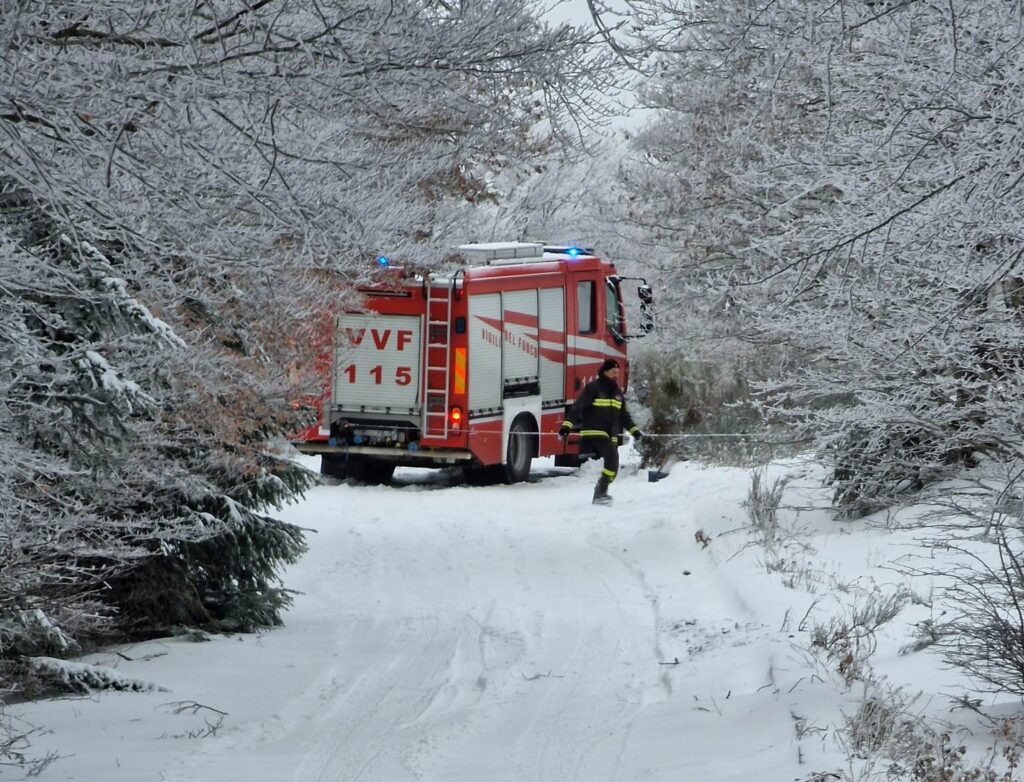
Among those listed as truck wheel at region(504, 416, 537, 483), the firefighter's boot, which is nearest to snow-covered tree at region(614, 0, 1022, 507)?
the firefighter's boot

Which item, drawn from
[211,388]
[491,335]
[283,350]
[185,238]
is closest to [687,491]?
[491,335]

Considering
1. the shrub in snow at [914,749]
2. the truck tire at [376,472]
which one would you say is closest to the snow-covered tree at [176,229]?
the shrub in snow at [914,749]

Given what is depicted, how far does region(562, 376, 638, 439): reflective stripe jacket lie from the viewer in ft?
54.5

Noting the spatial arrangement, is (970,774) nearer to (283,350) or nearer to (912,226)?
(912,226)

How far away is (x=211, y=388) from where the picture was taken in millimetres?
7758

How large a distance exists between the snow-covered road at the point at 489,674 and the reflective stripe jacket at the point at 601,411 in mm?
2226

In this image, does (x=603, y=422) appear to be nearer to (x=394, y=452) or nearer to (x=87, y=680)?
(x=394, y=452)

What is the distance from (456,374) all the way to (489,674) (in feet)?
33.8

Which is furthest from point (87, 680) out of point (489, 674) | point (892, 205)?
point (892, 205)

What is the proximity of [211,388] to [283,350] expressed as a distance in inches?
71.7

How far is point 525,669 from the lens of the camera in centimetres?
851

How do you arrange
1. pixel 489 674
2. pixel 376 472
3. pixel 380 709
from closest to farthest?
pixel 380 709
pixel 489 674
pixel 376 472

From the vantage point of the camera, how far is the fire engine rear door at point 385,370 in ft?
60.9

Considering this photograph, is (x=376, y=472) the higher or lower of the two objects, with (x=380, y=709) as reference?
higher
